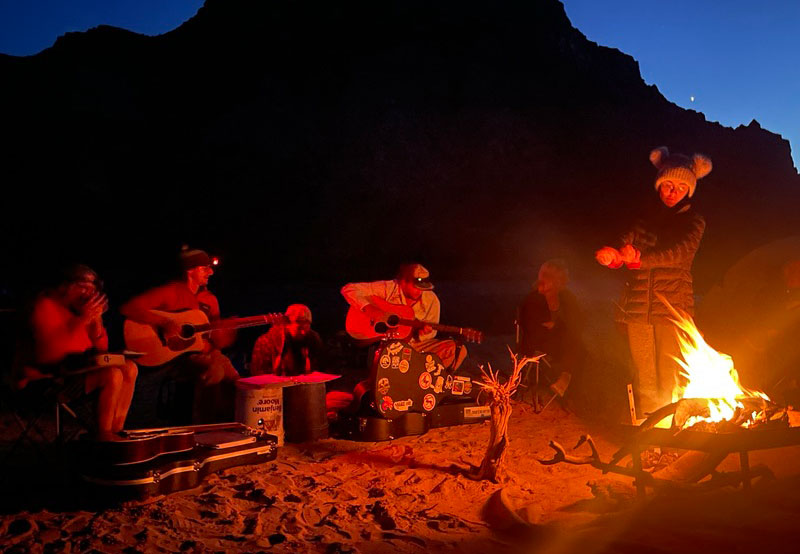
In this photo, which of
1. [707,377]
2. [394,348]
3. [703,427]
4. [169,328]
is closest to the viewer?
[703,427]

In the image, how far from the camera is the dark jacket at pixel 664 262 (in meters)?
4.64

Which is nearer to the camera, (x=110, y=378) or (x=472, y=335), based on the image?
(x=110, y=378)

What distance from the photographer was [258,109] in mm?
19516

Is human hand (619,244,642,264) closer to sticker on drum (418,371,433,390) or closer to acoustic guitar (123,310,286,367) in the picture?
sticker on drum (418,371,433,390)

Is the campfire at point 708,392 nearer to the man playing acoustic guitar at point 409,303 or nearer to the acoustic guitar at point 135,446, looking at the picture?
the man playing acoustic guitar at point 409,303

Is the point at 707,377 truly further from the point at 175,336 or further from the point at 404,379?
the point at 175,336

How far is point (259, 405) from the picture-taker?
209 inches

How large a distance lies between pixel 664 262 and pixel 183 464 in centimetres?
390

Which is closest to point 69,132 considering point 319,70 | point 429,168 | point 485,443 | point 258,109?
point 258,109

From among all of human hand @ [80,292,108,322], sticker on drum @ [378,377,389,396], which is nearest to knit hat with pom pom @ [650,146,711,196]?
sticker on drum @ [378,377,389,396]

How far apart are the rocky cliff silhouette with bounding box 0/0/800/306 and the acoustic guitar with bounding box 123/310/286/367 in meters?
11.3

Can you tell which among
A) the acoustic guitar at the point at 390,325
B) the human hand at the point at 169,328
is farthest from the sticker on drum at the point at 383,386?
the human hand at the point at 169,328

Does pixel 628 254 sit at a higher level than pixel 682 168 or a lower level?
lower

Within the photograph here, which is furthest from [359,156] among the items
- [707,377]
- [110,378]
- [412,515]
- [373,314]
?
[412,515]
